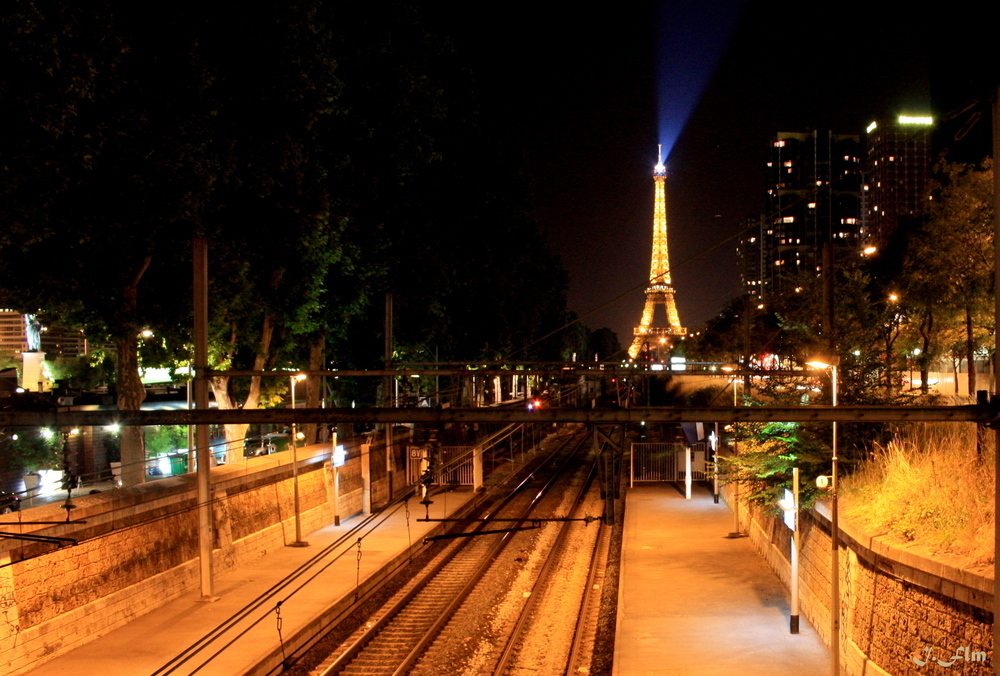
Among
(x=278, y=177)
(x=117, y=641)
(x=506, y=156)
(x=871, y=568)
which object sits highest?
(x=506, y=156)

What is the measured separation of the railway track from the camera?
13.2m

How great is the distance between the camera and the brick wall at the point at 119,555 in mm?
11969

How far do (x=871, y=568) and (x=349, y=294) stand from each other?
18.2m

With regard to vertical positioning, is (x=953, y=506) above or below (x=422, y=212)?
below

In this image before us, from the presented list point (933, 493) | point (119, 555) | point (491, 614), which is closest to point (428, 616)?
point (491, 614)

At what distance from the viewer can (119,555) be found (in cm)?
1430

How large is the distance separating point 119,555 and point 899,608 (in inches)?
476

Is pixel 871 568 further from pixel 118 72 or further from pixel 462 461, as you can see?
pixel 462 461

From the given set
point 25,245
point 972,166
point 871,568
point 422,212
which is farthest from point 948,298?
point 25,245

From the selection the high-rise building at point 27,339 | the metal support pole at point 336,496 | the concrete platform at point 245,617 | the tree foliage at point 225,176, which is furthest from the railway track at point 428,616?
the high-rise building at point 27,339

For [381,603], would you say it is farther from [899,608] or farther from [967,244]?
[967,244]

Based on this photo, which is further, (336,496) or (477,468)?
(477,468)

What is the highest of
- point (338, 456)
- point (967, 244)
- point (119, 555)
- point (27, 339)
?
point (967, 244)

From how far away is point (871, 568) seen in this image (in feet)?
33.7
